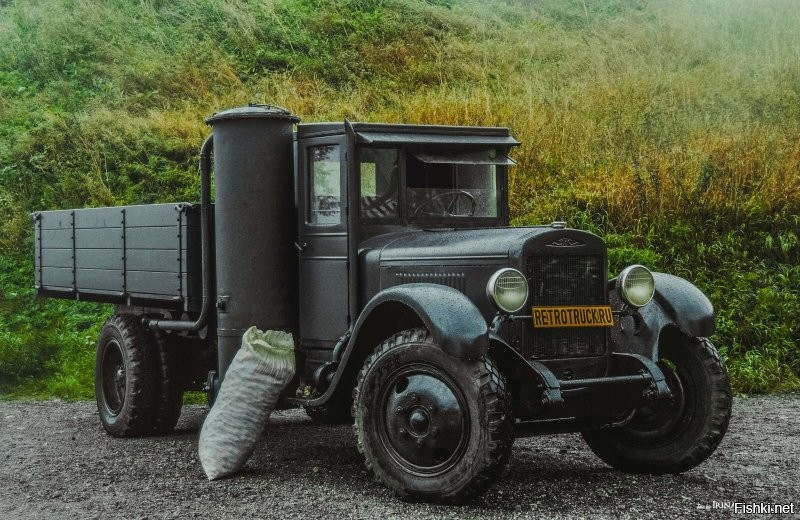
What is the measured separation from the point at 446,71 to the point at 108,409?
9.32 m

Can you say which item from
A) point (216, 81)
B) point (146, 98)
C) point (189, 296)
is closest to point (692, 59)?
point (216, 81)

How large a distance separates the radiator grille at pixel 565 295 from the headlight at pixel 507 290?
17cm

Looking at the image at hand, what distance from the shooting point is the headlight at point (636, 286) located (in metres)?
6.21

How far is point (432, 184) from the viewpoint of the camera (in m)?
7.05

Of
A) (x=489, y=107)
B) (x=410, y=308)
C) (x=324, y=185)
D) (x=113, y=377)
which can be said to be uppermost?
(x=489, y=107)

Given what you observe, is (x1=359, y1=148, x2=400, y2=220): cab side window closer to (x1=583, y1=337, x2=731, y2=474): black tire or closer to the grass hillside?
(x1=583, y1=337, x2=731, y2=474): black tire

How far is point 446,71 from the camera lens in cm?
1619

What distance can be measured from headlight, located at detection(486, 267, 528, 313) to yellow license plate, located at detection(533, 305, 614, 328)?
0.74 ft

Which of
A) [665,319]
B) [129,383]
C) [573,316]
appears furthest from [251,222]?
[665,319]

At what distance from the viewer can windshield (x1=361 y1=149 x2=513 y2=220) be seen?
680 cm

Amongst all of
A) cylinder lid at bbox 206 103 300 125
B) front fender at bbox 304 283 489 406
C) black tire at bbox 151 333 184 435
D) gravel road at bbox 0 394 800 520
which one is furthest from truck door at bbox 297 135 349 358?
black tire at bbox 151 333 184 435

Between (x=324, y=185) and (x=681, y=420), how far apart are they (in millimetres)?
2695

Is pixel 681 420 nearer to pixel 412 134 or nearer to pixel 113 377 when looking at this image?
pixel 412 134

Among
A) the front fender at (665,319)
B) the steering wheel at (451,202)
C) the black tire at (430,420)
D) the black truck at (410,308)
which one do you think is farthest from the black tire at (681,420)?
the steering wheel at (451,202)
